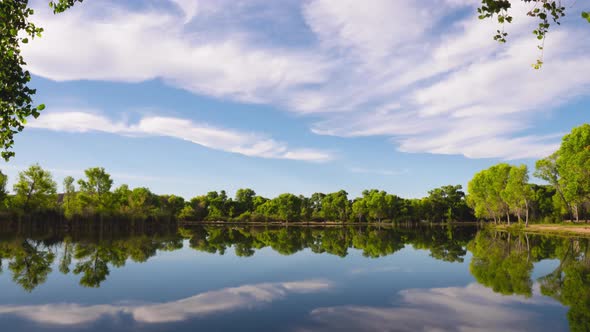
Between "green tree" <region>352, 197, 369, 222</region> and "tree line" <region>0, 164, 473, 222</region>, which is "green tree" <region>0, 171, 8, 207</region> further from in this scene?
"green tree" <region>352, 197, 369, 222</region>

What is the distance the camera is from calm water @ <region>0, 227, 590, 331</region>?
11.5 m

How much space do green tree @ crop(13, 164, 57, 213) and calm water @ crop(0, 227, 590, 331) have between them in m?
42.0

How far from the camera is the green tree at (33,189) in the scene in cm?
6203

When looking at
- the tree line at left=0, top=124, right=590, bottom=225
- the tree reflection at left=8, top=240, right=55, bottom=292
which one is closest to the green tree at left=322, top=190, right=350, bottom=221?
the tree line at left=0, top=124, right=590, bottom=225

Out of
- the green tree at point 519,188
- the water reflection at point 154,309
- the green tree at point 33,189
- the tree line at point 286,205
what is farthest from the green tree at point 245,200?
the water reflection at point 154,309

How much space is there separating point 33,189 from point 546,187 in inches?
4914

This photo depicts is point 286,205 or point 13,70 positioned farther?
point 286,205

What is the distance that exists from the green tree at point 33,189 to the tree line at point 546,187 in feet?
264

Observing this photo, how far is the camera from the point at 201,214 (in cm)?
14950

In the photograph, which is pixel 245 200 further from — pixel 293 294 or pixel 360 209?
pixel 293 294

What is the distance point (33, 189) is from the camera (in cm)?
6450

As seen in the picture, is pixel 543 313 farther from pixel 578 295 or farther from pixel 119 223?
pixel 119 223

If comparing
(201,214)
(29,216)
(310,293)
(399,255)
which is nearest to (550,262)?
(399,255)

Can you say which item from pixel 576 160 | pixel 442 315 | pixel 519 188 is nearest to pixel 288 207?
pixel 519 188
